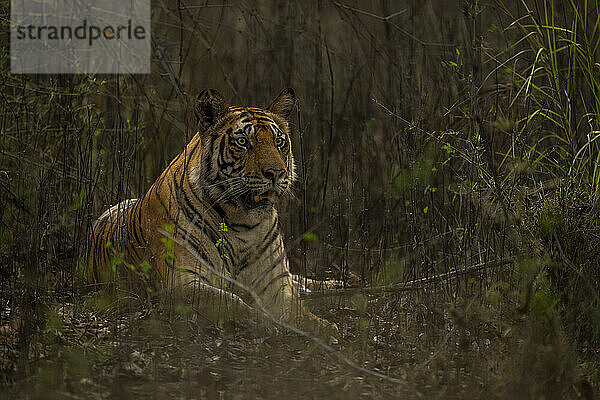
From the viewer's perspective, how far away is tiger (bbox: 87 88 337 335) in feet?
13.0

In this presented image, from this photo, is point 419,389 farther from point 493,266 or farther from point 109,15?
point 109,15

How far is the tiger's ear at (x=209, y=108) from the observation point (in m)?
4.05

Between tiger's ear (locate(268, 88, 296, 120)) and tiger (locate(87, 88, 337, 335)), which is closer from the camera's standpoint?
tiger (locate(87, 88, 337, 335))

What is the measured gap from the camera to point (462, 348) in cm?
328

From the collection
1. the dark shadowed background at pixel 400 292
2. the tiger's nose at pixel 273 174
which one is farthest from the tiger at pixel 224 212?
the dark shadowed background at pixel 400 292

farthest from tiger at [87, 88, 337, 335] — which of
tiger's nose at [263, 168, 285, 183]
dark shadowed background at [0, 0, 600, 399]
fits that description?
dark shadowed background at [0, 0, 600, 399]

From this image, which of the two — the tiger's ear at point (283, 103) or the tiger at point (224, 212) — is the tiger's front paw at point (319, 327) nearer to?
the tiger at point (224, 212)

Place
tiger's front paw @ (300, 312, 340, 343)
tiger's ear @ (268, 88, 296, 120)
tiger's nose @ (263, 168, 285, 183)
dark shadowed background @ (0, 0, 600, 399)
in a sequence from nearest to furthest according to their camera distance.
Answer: dark shadowed background @ (0, 0, 600, 399), tiger's front paw @ (300, 312, 340, 343), tiger's nose @ (263, 168, 285, 183), tiger's ear @ (268, 88, 296, 120)

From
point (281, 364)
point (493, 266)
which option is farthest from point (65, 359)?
point (493, 266)

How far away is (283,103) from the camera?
439 cm

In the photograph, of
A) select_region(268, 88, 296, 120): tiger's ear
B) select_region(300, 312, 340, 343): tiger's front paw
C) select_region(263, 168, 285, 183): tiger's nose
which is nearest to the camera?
select_region(300, 312, 340, 343): tiger's front paw

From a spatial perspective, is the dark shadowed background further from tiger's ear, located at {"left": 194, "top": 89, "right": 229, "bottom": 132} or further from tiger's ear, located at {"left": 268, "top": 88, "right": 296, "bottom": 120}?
tiger's ear, located at {"left": 268, "top": 88, "right": 296, "bottom": 120}

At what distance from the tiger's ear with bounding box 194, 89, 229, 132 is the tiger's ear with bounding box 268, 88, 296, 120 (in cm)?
35

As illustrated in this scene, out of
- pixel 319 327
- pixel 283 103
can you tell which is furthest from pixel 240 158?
pixel 319 327
